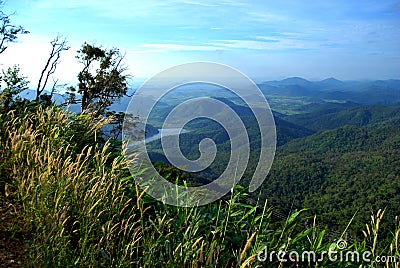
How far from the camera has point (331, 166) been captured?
75.0m

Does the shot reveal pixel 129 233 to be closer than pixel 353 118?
Yes

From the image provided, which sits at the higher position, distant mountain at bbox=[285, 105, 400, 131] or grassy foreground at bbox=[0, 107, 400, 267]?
grassy foreground at bbox=[0, 107, 400, 267]

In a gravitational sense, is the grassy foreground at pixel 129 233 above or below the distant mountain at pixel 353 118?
above

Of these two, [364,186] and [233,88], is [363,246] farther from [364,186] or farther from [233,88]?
[364,186]

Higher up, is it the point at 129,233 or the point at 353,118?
the point at 129,233

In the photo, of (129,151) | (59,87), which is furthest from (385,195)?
(129,151)

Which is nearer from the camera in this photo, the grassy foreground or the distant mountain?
the grassy foreground

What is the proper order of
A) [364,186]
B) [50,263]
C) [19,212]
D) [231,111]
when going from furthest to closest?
[364,186], [231,111], [19,212], [50,263]

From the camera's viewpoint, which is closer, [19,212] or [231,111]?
[19,212]

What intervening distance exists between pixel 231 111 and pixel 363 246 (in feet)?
5.57

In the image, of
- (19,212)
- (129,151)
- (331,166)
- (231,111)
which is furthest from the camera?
(331,166)

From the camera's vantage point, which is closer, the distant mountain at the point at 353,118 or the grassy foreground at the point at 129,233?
the grassy foreground at the point at 129,233

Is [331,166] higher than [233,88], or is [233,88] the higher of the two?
[233,88]

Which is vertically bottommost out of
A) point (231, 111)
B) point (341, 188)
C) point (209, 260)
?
point (341, 188)
